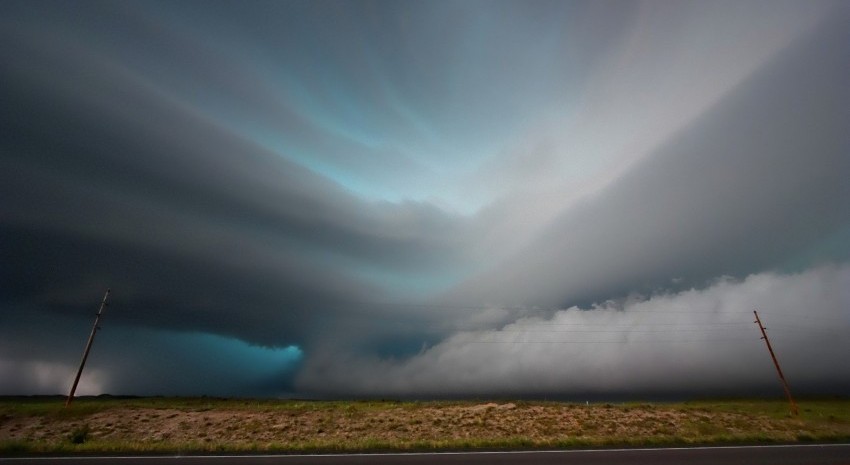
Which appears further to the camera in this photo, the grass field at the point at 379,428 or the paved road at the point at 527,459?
the grass field at the point at 379,428

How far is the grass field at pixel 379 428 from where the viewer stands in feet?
84.0

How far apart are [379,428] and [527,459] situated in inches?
850

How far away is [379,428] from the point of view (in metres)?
38.0

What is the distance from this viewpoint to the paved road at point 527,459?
747 inches

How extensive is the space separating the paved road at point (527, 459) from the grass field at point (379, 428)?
10.9 ft

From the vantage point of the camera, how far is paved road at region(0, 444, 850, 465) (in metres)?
19.0

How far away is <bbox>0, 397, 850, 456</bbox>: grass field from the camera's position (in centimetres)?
2559

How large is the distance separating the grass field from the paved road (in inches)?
131

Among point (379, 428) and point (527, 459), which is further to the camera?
point (379, 428)

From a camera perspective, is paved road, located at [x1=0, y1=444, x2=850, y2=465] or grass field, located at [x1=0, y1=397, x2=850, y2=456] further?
grass field, located at [x1=0, y1=397, x2=850, y2=456]

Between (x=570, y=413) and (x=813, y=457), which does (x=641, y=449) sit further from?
(x=570, y=413)

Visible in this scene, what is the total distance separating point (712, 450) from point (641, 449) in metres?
3.97

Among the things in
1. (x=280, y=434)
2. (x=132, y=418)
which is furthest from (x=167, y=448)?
(x=132, y=418)

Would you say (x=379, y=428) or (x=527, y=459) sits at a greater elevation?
(x=379, y=428)
